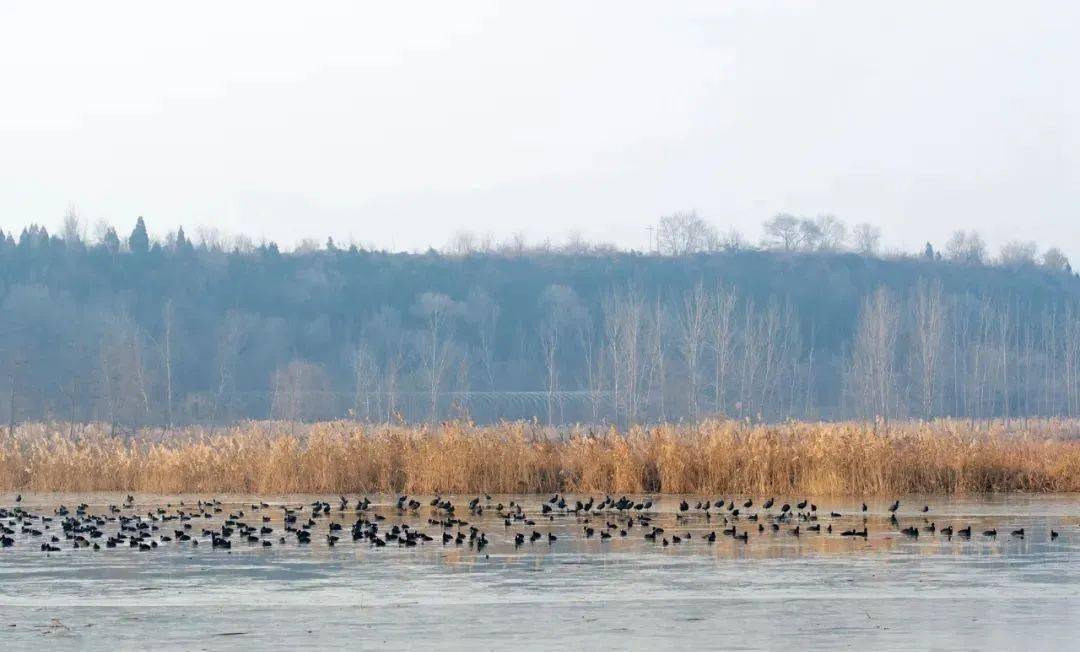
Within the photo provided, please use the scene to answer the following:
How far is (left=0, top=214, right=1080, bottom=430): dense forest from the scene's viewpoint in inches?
4208

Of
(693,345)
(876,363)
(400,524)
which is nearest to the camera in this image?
(400,524)

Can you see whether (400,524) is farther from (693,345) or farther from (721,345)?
(721,345)

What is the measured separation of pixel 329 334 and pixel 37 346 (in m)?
25.0

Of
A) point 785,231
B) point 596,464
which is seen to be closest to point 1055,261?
point 785,231

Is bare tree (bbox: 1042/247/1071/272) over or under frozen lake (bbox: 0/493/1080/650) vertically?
over

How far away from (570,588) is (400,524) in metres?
8.32

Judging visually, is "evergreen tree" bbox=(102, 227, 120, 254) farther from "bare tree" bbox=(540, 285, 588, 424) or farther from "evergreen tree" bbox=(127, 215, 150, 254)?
"bare tree" bbox=(540, 285, 588, 424)

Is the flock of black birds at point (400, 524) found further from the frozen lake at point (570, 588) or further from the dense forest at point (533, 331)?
the dense forest at point (533, 331)

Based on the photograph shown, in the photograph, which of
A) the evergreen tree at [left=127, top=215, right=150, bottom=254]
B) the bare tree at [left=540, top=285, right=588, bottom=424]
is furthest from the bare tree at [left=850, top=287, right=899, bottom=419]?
the evergreen tree at [left=127, top=215, right=150, bottom=254]

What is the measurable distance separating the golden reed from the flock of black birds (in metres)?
2.78

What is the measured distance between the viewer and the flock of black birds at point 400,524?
19797mm

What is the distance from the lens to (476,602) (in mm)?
13781

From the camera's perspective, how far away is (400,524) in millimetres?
22812

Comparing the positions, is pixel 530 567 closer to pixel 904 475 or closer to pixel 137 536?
pixel 137 536
